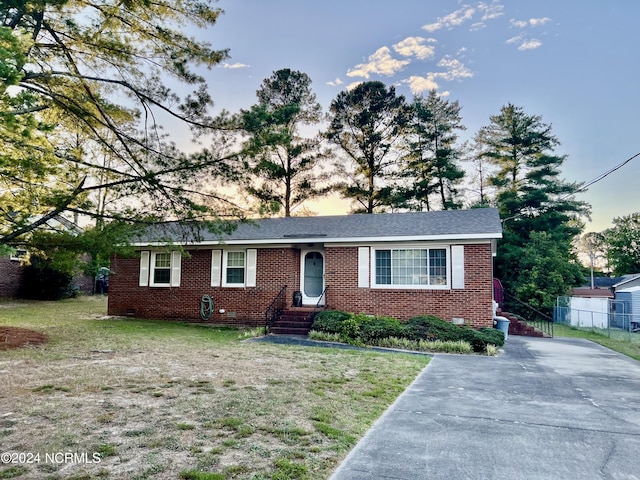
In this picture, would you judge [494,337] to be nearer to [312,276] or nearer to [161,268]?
[312,276]

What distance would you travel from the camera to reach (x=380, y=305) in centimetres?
1279

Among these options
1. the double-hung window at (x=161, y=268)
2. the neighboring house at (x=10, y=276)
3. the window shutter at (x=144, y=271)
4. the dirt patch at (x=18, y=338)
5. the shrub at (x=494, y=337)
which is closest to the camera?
the dirt patch at (x=18, y=338)

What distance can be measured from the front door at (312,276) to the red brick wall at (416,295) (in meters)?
0.77

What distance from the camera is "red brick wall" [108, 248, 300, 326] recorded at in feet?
46.5

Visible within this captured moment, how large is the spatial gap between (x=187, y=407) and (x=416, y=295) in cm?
900

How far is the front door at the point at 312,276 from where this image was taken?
1418cm

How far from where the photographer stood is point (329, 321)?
37.6 feet

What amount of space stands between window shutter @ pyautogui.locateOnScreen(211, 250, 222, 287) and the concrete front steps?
3166 mm

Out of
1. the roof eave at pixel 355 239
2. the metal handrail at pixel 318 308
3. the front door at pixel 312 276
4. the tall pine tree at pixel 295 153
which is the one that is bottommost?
the metal handrail at pixel 318 308

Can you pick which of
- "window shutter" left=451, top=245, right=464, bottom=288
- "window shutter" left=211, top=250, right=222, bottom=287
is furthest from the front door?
"window shutter" left=451, top=245, right=464, bottom=288

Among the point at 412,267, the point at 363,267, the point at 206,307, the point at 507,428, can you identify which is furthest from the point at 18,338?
the point at 412,267

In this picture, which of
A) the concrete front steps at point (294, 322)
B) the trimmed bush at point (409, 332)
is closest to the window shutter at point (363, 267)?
the trimmed bush at point (409, 332)

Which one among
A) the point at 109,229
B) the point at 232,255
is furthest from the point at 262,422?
the point at 232,255

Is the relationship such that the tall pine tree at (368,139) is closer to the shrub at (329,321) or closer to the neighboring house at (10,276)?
the shrub at (329,321)
